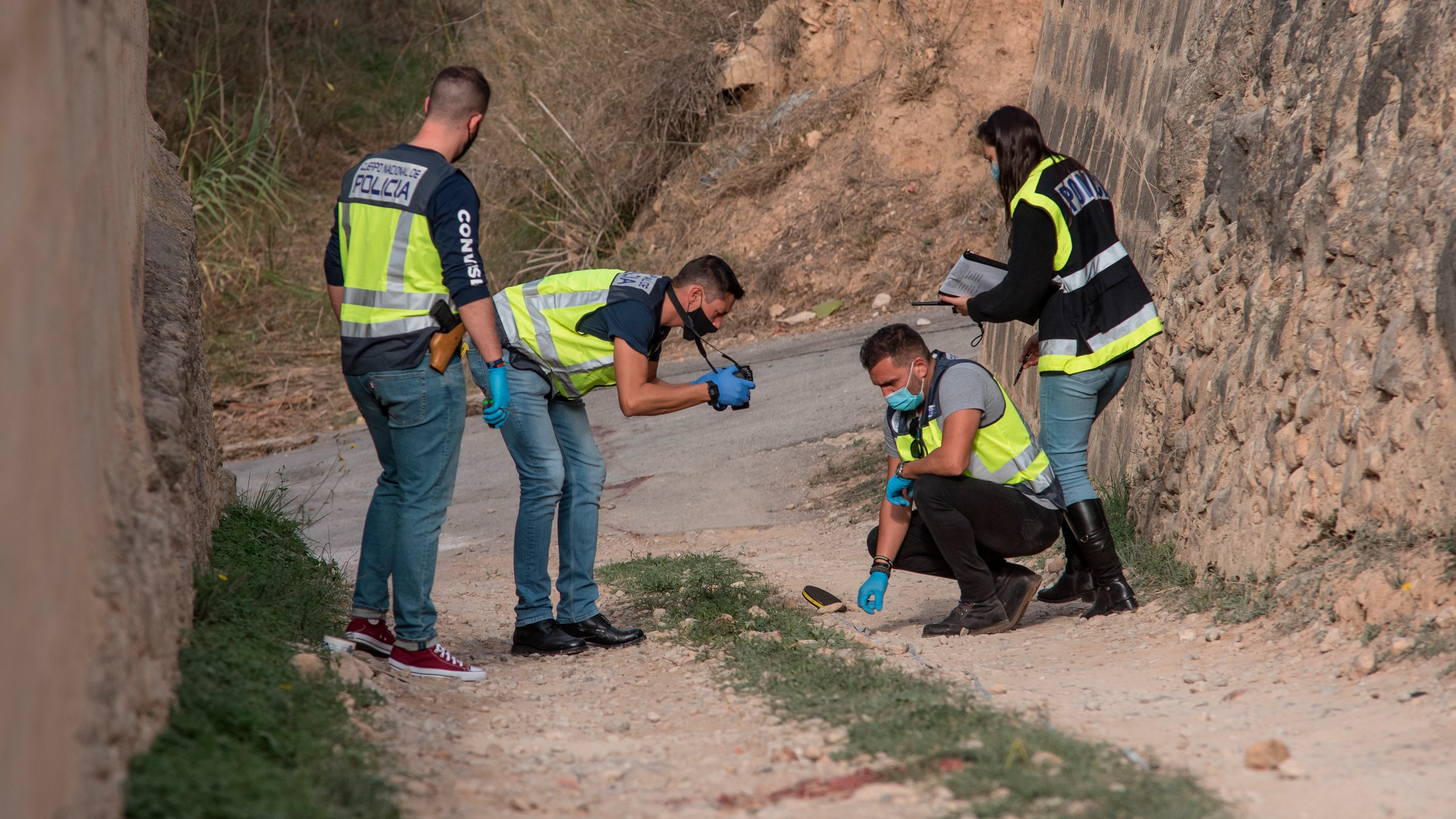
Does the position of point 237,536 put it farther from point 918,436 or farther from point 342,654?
point 918,436

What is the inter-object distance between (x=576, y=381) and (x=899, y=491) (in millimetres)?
1250

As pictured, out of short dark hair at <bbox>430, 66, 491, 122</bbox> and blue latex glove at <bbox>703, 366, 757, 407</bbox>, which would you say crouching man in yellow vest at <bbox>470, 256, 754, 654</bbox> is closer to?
blue latex glove at <bbox>703, 366, 757, 407</bbox>

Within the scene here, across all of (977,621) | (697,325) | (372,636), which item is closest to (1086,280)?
(977,621)

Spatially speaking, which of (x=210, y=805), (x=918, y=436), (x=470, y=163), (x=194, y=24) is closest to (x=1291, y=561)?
(x=918, y=436)

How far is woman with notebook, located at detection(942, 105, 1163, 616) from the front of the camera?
169 inches

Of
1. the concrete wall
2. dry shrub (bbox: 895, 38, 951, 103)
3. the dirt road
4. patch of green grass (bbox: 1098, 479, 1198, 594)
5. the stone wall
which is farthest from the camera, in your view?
dry shrub (bbox: 895, 38, 951, 103)

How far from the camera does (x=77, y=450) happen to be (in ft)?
7.38

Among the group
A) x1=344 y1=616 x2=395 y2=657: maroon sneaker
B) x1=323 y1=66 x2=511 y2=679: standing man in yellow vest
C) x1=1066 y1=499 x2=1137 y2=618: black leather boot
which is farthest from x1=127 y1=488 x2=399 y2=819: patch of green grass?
x1=1066 y1=499 x2=1137 y2=618: black leather boot

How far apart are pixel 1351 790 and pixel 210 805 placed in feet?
7.47

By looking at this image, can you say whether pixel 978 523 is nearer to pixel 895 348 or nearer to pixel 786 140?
pixel 895 348

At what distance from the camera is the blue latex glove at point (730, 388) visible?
427 centimetres

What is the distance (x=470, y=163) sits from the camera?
1634 cm

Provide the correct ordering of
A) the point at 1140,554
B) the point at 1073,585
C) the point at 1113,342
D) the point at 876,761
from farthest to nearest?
the point at 1140,554, the point at 1073,585, the point at 1113,342, the point at 876,761

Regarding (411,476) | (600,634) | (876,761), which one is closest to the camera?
(876,761)
